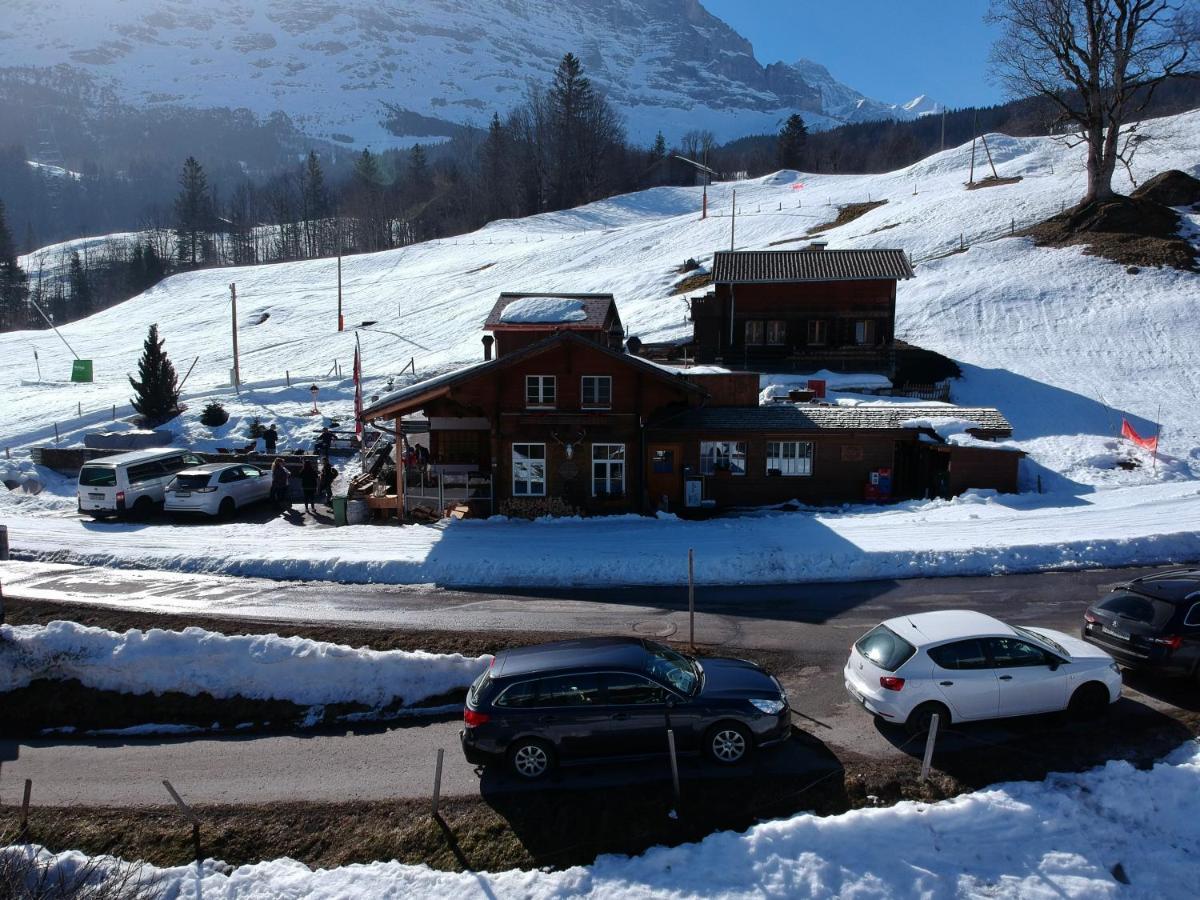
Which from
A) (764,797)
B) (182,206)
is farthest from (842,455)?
(182,206)

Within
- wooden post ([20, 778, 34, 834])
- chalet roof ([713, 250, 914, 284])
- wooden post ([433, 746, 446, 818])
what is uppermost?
chalet roof ([713, 250, 914, 284])

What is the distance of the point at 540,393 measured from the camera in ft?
85.1

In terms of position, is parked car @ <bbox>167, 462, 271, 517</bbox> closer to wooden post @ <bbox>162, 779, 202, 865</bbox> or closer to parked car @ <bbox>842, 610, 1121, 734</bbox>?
wooden post @ <bbox>162, 779, 202, 865</bbox>

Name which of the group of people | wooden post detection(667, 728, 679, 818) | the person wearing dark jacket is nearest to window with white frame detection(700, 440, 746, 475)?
the group of people

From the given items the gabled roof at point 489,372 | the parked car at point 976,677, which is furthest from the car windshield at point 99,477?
the parked car at point 976,677

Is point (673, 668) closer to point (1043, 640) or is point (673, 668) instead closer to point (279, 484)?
point (1043, 640)

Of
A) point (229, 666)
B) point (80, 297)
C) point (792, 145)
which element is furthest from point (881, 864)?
point (80, 297)

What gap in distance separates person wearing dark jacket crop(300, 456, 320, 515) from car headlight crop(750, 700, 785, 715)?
20216 mm

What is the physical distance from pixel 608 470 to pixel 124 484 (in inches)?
631

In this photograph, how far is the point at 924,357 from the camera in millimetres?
40062

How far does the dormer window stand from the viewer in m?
25.9

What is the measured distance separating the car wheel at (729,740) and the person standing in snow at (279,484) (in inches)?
858

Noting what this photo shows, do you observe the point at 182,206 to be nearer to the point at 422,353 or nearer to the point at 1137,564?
the point at 422,353

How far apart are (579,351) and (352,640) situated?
1309 cm
